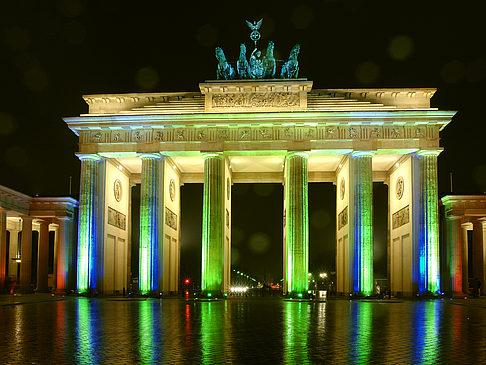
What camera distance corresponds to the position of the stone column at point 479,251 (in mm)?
52938

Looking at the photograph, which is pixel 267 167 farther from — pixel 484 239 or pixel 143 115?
pixel 484 239

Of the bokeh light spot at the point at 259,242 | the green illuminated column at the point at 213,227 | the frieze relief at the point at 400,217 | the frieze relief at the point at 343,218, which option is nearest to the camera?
the green illuminated column at the point at 213,227

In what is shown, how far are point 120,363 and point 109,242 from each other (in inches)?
1453

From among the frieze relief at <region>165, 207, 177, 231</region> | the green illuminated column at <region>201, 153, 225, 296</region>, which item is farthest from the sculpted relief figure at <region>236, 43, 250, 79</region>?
the frieze relief at <region>165, 207, 177, 231</region>

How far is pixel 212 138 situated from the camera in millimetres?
42906

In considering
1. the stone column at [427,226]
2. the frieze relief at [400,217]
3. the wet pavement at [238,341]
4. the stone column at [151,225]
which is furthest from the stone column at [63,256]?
the wet pavement at [238,341]

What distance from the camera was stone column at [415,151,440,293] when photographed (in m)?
→ 40.6

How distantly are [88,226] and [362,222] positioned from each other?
20.8 metres

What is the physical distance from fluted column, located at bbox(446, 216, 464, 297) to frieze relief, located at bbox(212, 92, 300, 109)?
19564mm

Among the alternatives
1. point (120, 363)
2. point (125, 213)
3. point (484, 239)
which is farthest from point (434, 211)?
point (120, 363)

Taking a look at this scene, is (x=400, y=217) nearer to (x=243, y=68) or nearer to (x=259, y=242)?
(x=243, y=68)

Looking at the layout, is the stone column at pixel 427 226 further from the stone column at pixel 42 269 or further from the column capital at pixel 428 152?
the stone column at pixel 42 269

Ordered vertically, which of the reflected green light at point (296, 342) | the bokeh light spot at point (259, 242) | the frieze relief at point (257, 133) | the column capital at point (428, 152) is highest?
the frieze relief at point (257, 133)

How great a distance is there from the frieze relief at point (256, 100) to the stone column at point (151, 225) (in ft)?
21.1
